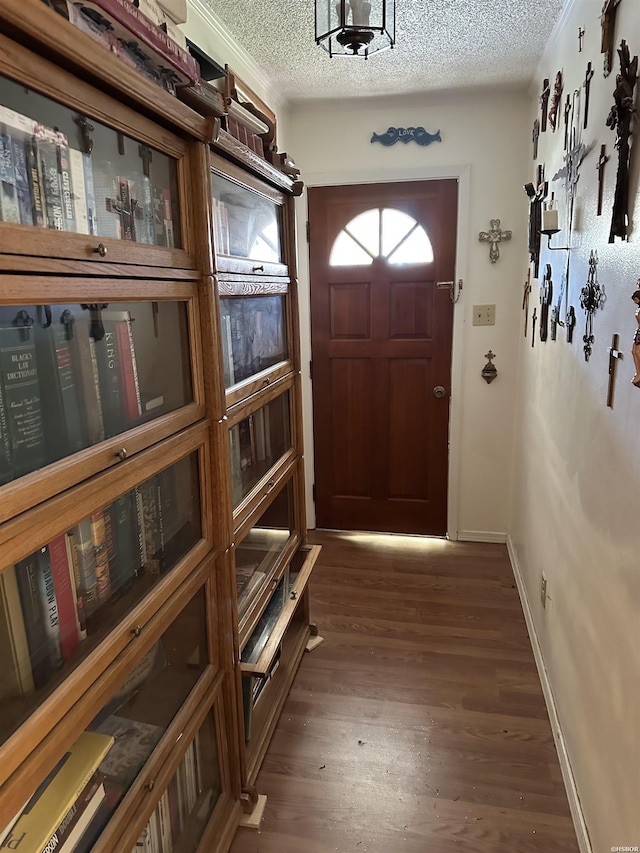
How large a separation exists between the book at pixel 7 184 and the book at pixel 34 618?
50cm

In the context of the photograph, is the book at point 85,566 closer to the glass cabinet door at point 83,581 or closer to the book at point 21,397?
the glass cabinet door at point 83,581

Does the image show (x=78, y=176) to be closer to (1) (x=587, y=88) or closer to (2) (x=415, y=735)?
(1) (x=587, y=88)

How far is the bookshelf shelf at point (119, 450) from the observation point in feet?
2.67

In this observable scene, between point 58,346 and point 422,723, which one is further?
point 422,723

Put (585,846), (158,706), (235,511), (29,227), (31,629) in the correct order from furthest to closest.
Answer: (235,511), (585,846), (158,706), (31,629), (29,227)

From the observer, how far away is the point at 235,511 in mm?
1604

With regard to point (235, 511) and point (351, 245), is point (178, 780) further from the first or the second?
point (351, 245)

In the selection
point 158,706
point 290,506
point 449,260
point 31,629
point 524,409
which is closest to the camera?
point 31,629

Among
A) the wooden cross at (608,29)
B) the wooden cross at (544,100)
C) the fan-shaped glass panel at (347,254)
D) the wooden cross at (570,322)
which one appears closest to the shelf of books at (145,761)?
the wooden cross at (570,322)

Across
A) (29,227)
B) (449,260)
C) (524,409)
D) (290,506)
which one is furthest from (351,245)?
(29,227)

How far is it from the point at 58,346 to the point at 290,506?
4.81 feet

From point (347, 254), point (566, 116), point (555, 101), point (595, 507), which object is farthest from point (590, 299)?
point (347, 254)

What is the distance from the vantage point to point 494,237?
9.95ft

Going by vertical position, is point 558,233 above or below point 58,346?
above
